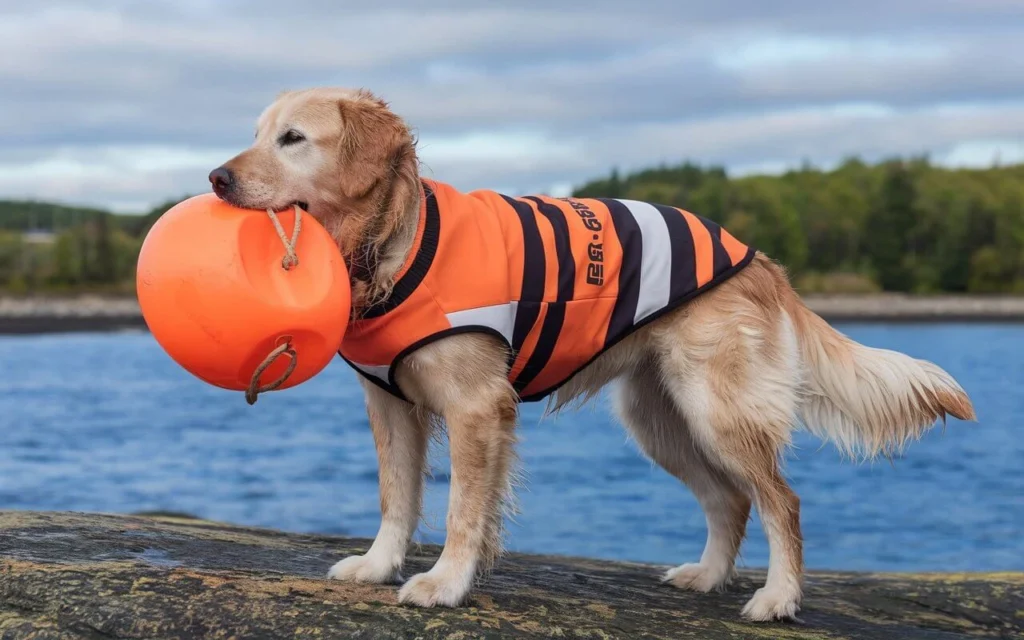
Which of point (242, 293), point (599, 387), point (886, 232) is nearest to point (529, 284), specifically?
point (599, 387)

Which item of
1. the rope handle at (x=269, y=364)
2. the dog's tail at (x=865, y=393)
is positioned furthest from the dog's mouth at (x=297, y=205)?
the dog's tail at (x=865, y=393)

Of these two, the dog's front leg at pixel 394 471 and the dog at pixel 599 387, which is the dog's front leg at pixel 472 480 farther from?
the dog's front leg at pixel 394 471

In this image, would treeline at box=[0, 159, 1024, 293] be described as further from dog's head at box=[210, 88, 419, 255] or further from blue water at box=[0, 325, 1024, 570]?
dog's head at box=[210, 88, 419, 255]

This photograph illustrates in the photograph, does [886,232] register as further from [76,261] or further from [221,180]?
[221,180]

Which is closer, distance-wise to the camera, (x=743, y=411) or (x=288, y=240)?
(x=288, y=240)

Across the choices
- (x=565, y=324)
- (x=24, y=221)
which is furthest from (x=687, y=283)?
(x=24, y=221)

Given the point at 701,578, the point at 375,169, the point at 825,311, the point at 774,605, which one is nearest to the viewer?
the point at 375,169

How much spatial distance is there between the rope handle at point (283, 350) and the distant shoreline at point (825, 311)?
73.1 m

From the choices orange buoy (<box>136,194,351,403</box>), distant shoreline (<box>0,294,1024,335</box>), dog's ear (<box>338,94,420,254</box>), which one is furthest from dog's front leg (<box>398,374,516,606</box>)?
distant shoreline (<box>0,294,1024,335</box>)

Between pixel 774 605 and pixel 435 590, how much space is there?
1795mm

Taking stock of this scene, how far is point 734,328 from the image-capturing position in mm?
5781

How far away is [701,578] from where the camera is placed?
649cm

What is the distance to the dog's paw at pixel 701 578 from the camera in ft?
21.3

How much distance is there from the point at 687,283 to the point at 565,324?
70cm
